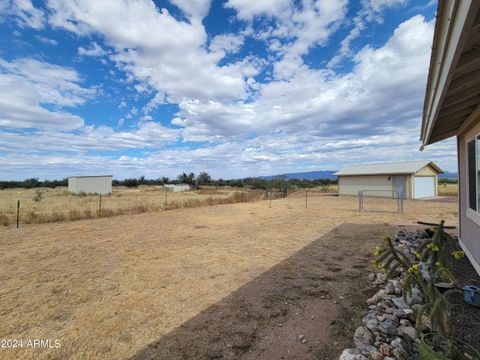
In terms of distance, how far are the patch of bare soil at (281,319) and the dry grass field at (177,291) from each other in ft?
0.05

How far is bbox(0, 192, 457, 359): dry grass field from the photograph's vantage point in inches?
110

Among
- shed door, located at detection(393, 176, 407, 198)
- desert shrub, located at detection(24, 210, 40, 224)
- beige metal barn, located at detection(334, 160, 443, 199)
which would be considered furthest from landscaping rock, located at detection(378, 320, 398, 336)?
shed door, located at detection(393, 176, 407, 198)

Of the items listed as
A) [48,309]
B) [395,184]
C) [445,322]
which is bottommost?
[48,309]

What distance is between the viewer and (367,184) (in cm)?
2433

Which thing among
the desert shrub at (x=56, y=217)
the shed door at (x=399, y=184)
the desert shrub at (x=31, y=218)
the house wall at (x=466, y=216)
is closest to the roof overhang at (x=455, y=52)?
the house wall at (x=466, y=216)

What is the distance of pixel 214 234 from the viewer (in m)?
8.62

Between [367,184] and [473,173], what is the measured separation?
20.8 metres

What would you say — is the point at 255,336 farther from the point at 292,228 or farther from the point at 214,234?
the point at 292,228

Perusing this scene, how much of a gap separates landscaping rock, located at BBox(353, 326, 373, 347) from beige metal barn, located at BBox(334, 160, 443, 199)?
18635mm

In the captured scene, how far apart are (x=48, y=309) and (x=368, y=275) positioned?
16.4 ft

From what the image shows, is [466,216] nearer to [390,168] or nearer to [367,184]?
[390,168]

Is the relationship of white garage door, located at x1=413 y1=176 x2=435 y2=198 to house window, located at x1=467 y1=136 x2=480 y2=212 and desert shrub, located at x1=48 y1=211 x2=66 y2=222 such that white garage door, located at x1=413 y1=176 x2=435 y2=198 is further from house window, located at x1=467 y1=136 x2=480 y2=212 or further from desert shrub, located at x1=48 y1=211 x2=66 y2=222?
desert shrub, located at x1=48 y1=211 x2=66 y2=222

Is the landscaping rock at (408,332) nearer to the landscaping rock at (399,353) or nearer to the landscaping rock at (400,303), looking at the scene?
the landscaping rock at (399,353)

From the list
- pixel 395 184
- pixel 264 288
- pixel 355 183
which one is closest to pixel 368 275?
pixel 264 288
